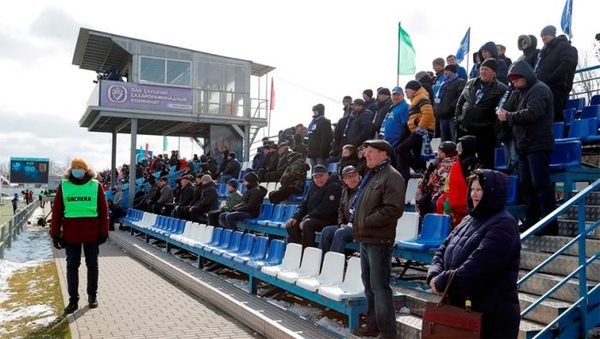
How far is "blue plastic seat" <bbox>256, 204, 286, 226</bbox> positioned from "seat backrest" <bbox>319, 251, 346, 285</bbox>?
2967 mm

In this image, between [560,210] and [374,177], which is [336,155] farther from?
[560,210]

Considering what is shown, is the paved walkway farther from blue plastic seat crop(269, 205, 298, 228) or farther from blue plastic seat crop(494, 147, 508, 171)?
blue plastic seat crop(494, 147, 508, 171)

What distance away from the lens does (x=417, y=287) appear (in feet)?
17.0

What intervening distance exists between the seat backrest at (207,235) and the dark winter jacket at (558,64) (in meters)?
5.71

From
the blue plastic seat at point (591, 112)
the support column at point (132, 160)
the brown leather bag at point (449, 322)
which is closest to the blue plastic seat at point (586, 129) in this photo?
the blue plastic seat at point (591, 112)

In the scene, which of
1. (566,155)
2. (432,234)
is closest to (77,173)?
(432,234)

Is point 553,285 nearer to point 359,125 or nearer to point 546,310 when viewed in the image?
point 546,310

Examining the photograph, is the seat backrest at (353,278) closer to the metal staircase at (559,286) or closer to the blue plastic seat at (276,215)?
the metal staircase at (559,286)

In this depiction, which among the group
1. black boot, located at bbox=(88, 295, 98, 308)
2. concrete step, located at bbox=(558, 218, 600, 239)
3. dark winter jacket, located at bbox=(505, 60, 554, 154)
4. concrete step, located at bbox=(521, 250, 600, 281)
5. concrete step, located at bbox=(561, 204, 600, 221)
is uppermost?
dark winter jacket, located at bbox=(505, 60, 554, 154)

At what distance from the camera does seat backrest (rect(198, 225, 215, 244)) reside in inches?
353

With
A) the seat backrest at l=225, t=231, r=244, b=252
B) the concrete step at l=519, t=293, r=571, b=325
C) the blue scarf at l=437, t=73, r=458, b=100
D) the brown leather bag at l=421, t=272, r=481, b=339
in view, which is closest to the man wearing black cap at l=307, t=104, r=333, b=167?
the seat backrest at l=225, t=231, r=244, b=252

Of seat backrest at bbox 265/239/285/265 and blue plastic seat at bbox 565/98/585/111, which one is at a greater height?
blue plastic seat at bbox 565/98/585/111

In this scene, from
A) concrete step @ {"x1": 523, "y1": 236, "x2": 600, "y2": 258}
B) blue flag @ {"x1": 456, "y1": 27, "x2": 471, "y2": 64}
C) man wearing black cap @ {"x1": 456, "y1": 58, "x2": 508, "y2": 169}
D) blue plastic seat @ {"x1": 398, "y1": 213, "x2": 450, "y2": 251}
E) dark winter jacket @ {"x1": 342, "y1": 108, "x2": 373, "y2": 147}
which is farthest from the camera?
blue flag @ {"x1": 456, "y1": 27, "x2": 471, "y2": 64}

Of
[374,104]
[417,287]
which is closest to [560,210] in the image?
[417,287]
